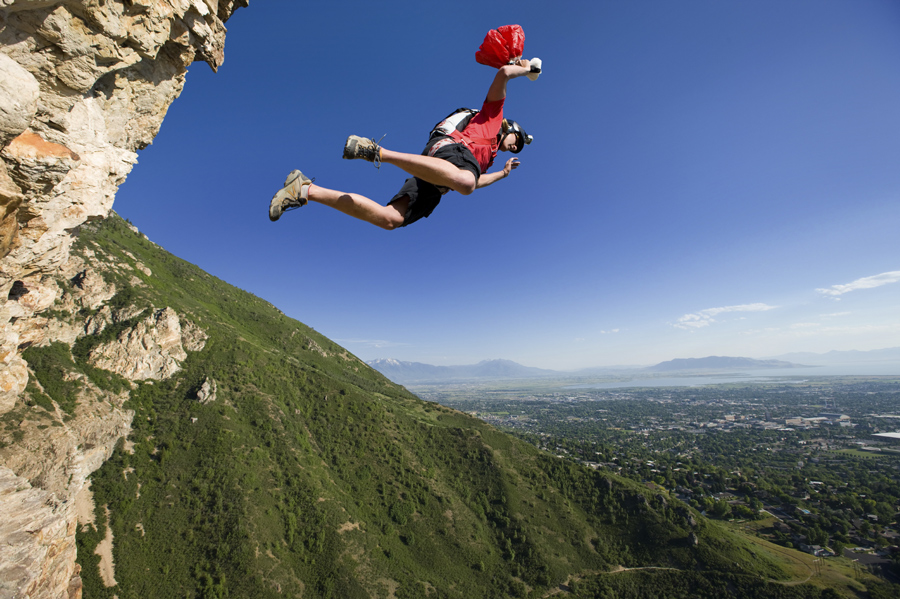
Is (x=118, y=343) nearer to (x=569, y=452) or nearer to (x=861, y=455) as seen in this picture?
(x=569, y=452)

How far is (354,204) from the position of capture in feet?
14.8

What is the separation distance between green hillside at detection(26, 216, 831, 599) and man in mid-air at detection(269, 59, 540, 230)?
5689cm

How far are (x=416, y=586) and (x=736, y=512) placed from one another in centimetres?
6654

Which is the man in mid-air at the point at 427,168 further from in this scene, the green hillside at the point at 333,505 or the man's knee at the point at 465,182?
the green hillside at the point at 333,505

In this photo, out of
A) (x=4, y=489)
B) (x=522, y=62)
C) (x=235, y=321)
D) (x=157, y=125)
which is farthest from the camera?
(x=235, y=321)

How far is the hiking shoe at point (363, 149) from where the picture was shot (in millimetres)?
4215

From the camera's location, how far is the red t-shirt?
4.89 metres

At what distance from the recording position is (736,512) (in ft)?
222

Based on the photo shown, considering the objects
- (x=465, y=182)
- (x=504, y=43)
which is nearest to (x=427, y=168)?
(x=465, y=182)

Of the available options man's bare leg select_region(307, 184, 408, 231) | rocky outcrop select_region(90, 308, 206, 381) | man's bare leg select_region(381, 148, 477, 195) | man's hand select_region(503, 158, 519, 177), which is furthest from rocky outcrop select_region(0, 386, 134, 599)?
rocky outcrop select_region(90, 308, 206, 381)

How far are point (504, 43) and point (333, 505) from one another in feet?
216

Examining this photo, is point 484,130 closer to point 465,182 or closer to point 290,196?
point 465,182

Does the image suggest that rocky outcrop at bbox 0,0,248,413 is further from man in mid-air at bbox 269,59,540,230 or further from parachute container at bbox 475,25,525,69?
parachute container at bbox 475,25,525,69

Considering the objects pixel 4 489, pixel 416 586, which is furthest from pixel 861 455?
pixel 4 489
